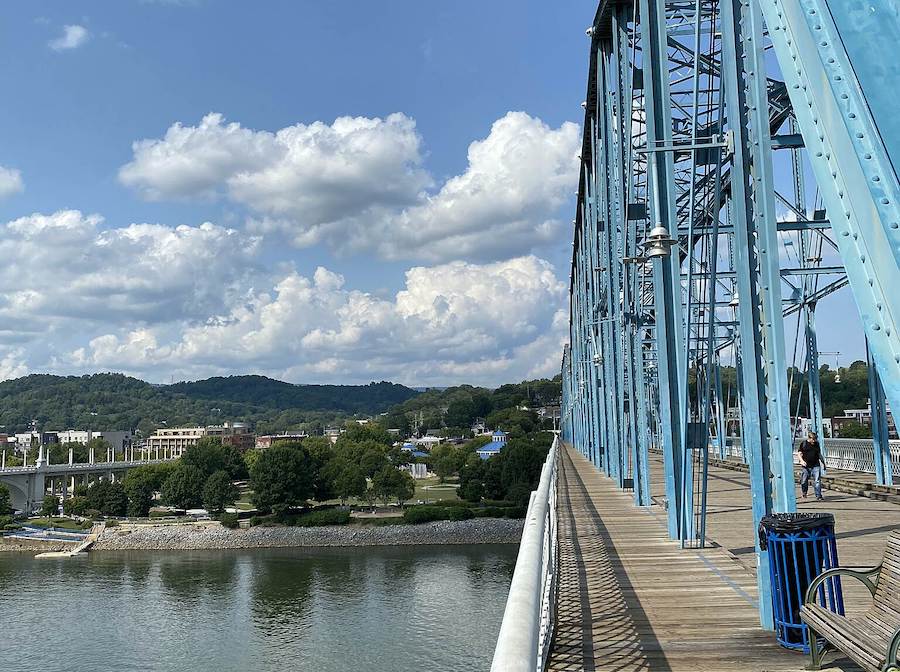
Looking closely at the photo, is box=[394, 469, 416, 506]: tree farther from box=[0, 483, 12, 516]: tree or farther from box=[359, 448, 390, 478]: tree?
box=[0, 483, 12, 516]: tree

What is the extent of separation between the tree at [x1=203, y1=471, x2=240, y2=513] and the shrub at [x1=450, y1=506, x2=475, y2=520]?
2773 centimetres

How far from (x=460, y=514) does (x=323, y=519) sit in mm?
13871

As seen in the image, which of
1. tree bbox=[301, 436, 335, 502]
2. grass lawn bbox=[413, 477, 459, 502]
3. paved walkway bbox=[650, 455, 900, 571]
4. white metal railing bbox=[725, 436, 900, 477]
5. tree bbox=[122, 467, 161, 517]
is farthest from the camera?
grass lawn bbox=[413, 477, 459, 502]

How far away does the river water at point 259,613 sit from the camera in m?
33.8

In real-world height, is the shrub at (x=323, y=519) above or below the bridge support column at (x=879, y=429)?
below

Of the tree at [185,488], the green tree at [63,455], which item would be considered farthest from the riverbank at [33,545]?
the green tree at [63,455]

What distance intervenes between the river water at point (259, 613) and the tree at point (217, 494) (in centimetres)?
2134

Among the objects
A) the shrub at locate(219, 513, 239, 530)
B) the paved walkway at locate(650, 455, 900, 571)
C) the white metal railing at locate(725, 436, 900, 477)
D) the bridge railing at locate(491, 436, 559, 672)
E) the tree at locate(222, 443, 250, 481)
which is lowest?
the shrub at locate(219, 513, 239, 530)

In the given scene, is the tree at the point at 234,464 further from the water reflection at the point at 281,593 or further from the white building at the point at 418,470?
the water reflection at the point at 281,593

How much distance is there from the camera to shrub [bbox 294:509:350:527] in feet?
252

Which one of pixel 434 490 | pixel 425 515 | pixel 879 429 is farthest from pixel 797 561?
pixel 434 490

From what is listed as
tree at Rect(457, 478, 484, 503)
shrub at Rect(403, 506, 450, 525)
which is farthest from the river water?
tree at Rect(457, 478, 484, 503)

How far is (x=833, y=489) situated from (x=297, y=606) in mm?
33144

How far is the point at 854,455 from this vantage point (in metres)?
22.1
